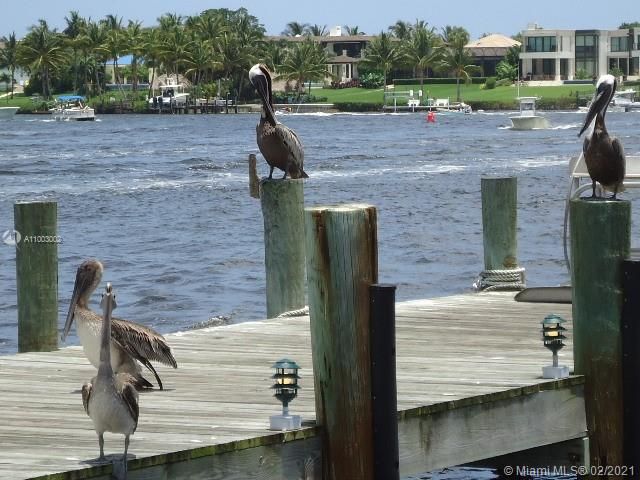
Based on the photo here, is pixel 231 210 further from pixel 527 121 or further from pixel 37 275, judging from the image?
pixel 527 121

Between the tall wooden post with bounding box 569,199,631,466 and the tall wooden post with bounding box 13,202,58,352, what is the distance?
11.6ft

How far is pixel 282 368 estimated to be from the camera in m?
6.93

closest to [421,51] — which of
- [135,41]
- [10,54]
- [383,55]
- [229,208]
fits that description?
[383,55]

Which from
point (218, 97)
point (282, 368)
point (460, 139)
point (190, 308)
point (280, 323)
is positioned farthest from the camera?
point (218, 97)

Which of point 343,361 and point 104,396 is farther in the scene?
point 343,361

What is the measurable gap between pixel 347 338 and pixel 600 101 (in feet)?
15.9

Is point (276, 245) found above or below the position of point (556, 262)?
above

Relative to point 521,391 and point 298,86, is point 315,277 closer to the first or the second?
point 521,391

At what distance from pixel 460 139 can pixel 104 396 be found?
7103 centimetres

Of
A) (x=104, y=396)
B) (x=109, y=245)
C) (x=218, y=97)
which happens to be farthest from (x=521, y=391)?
(x=218, y=97)

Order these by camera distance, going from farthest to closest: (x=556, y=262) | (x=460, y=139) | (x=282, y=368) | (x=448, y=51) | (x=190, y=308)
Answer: (x=448, y=51)
(x=460, y=139)
(x=556, y=262)
(x=190, y=308)
(x=282, y=368)

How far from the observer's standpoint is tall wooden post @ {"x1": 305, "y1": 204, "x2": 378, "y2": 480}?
23.3ft

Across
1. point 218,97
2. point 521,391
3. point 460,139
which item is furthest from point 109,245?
point 218,97

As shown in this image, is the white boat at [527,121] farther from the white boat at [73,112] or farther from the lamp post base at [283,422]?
the lamp post base at [283,422]
